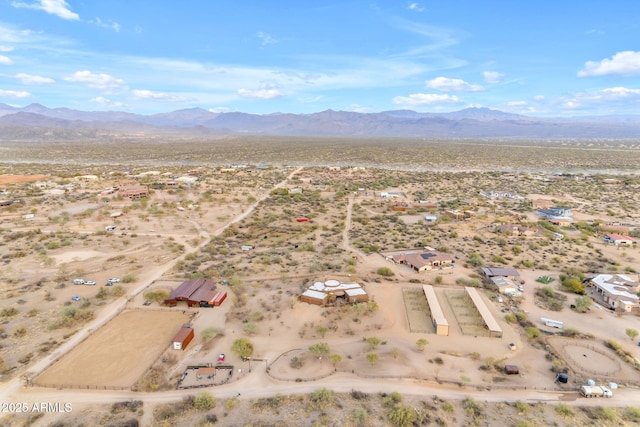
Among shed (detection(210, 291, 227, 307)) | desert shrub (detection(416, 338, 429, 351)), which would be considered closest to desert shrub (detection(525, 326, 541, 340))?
desert shrub (detection(416, 338, 429, 351))

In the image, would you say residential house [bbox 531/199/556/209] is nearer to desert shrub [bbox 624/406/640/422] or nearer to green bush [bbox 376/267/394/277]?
green bush [bbox 376/267/394/277]

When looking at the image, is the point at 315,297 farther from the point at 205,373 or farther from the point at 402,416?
the point at 402,416

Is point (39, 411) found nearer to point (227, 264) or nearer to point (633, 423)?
point (227, 264)

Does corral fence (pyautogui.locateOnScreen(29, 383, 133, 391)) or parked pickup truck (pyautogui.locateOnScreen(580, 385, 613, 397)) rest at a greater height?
parked pickup truck (pyautogui.locateOnScreen(580, 385, 613, 397))

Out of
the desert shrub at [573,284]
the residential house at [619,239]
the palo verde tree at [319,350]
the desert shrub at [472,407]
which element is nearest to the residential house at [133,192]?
the palo verde tree at [319,350]

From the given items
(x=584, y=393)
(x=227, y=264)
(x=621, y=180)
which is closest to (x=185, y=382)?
(x=227, y=264)
